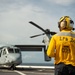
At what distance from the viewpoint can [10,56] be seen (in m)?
26.2

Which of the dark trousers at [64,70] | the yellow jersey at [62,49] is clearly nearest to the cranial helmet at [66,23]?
the yellow jersey at [62,49]

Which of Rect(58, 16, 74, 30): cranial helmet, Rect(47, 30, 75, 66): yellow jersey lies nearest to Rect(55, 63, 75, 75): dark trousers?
Rect(47, 30, 75, 66): yellow jersey

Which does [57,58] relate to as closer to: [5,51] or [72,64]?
[72,64]

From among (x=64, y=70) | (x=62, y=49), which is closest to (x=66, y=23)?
(x=62, y=49)

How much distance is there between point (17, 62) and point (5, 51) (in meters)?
2.48

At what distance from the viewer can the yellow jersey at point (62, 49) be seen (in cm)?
389

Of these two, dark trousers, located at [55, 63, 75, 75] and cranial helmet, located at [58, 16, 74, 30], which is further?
cranial helmet, located at [58, 16, 74, 30]

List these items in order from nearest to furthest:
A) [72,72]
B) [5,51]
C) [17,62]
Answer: [72,72] → [17,62] → [5,51]

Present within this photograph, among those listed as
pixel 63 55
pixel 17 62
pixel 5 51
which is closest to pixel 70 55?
pixel 63 55

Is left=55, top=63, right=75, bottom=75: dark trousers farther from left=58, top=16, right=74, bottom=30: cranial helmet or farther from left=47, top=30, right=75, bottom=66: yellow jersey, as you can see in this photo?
left=58, top=16, right=74, bottom=30: cranial helmet

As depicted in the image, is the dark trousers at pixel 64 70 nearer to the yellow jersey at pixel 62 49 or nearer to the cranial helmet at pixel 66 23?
the yellow jersey at pixel 62 49

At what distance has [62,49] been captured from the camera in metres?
3.93

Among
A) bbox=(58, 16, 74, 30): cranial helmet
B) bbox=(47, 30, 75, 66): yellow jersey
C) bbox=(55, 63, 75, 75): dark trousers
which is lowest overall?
bbox=(55, 63, 75, 75): dark trousers

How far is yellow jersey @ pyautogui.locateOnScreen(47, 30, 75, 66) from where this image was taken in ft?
12.8
